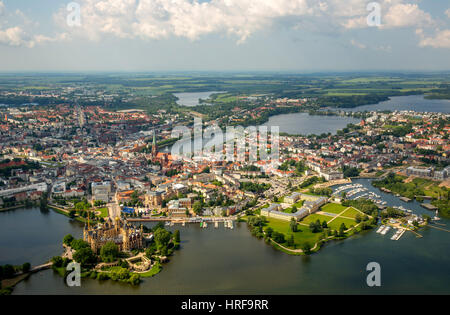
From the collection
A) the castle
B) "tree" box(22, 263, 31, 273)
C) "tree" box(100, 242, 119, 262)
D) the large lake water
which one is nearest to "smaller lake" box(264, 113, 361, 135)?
the large lake water

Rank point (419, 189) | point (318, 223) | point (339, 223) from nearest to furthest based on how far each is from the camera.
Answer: point (318, 223) < point (339, 223) < point (419, 189)

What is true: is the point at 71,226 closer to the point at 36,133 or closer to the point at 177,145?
the point at 177,145

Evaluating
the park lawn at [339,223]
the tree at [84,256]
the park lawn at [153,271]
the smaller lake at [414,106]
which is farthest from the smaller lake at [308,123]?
the tree at [84,256]

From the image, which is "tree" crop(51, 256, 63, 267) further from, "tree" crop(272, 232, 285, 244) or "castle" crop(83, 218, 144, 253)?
"tree" crop(272, 232, 285, 244)

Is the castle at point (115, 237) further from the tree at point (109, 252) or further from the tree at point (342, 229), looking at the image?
the tree at point (342, 229)

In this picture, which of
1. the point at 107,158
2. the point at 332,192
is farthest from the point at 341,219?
the point at 107,158

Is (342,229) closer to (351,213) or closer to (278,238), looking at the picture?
(351,213)

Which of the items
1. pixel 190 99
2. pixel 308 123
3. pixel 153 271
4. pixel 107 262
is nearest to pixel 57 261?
pixel 107 262
